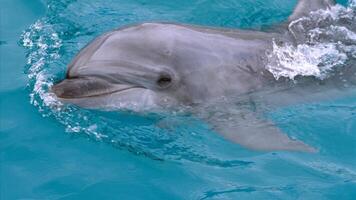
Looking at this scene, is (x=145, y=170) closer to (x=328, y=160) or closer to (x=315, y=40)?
(x=328, y=160)

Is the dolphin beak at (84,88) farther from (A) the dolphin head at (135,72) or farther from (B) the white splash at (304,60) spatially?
(B) the white splash at (304,60)

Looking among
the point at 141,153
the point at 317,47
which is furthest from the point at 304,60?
the point at 141,153

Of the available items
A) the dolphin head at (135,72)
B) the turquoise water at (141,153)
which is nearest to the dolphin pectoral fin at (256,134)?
the turquoise water at (141,153)

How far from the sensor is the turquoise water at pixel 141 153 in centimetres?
756

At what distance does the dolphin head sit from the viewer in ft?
26.3

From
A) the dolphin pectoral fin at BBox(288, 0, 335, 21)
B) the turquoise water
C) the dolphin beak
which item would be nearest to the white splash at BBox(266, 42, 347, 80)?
the turquoise water

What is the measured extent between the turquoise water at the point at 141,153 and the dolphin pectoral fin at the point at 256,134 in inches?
5.3

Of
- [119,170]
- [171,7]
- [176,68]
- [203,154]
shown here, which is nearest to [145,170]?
[119,170]

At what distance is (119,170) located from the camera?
783 centimetres

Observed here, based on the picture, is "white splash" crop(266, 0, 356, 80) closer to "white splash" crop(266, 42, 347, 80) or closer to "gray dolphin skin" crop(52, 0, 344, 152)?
"white splash" crop(266, 42, 347, 80)

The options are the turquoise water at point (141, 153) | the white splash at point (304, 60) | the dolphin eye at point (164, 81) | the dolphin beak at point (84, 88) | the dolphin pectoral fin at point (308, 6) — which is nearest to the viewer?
the turquoise water at point (141, 153)

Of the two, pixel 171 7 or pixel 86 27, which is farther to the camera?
pixel 171 7

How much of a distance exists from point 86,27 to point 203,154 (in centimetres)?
410

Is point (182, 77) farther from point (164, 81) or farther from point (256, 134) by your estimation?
point (256, 134)
